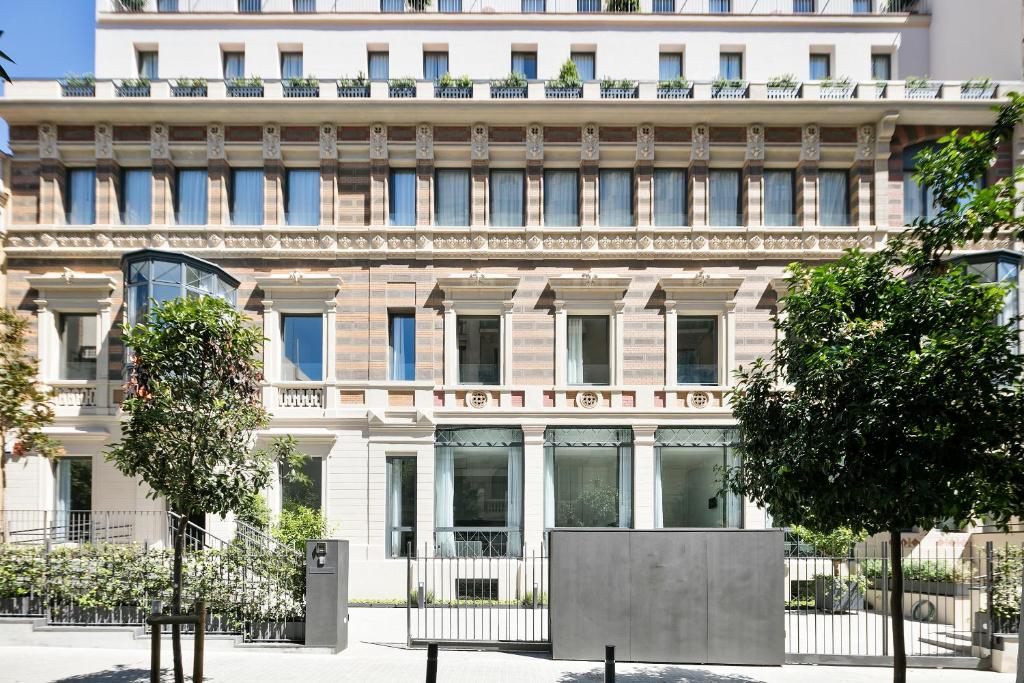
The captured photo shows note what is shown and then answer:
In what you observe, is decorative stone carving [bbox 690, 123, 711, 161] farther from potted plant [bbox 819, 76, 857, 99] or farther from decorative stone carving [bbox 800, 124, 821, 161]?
potted plant [bbox 819, 76, 857, 99]

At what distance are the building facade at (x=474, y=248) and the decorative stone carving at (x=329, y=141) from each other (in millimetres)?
70

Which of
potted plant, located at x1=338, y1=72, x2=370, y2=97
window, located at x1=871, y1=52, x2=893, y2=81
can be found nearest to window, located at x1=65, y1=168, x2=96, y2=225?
potted plant, located at x1=338, y1=72, x2=370, y2=97

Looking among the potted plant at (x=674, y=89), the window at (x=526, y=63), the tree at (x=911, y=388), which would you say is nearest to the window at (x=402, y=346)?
the window at (x=526, y=63)

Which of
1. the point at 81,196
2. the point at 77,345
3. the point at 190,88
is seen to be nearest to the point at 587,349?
the point at 190,88

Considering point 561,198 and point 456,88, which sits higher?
point 456,88

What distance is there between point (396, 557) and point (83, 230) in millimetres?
13824

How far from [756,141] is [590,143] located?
521 cm

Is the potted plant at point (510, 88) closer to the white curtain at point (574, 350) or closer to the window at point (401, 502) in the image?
the white curtain at point (574, 350)

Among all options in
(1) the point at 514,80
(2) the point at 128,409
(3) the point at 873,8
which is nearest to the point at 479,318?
(1) the point at 514,80

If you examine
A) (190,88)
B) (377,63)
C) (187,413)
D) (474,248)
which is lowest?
(187,413)

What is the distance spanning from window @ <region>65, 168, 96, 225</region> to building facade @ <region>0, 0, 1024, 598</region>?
69 millimetres

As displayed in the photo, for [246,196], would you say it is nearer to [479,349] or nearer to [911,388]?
[479,349]

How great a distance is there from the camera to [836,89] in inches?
912

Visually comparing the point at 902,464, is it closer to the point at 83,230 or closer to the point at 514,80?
the point at 514,80
